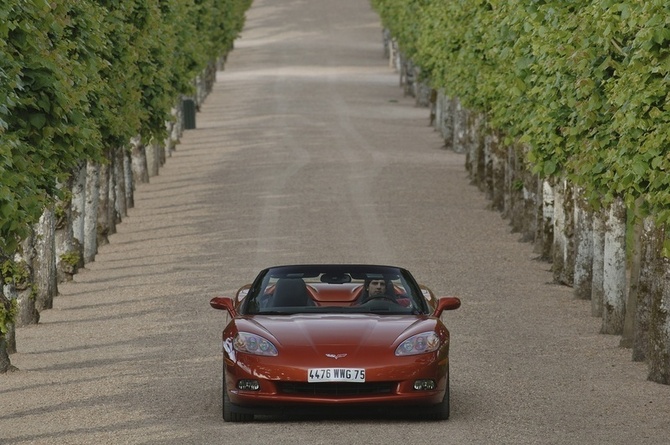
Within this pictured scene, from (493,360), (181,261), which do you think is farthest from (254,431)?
(181,261)

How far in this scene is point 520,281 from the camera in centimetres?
2927

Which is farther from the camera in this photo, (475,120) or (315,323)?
(475,120)

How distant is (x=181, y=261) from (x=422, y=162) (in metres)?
23.5

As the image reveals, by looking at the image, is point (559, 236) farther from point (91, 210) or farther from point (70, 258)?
point (91, 210)

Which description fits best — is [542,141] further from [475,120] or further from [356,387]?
[475,120]

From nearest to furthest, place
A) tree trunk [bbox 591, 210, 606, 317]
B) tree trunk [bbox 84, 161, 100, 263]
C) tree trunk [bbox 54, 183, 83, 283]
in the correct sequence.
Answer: tree trunk [bbox 591, 210, 606, 317], tree trunk [bbox 54, 183, 83, 283], tree trunk [bbox 84, 161, 100, 263]

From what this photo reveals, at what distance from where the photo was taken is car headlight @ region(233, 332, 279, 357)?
14.8 meters

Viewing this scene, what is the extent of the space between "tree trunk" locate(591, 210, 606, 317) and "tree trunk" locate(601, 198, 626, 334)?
122cm

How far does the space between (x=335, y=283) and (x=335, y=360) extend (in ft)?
7.98

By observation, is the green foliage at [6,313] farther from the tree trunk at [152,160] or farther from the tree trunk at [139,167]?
the tree trunk at [152,160]

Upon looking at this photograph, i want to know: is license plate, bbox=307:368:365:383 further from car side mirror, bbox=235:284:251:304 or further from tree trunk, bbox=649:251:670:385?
tree trunk, bbox=649:251:670:385

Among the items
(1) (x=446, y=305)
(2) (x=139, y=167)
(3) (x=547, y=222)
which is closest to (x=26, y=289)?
(1) (x=446, y=305)

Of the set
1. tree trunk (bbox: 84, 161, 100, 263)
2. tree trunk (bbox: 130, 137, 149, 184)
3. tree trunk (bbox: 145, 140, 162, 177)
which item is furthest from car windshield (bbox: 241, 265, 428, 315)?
tree trunk (bbox: 145, 140, 162, 177)

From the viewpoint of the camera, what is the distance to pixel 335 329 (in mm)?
15055
